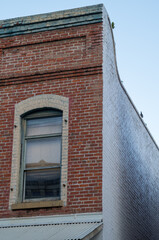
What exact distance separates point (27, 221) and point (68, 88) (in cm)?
336

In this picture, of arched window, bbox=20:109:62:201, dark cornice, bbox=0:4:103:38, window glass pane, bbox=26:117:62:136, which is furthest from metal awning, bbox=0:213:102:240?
dark cornice, bbox=0:4:103:38

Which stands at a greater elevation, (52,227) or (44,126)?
(44,126)

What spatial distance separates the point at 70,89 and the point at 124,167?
10.1 feet

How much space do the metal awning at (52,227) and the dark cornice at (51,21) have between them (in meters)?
4.99

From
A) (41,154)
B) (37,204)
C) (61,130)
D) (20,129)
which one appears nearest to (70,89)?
(61,130)

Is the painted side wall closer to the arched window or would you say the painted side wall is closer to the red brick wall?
the red brick wall

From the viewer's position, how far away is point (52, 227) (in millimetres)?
9914

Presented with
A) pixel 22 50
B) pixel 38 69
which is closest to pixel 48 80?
pixel 38 69

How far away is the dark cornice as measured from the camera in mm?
11836

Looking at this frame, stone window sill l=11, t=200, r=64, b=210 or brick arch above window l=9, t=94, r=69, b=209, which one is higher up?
brick arch above window l=9, t=94, r=69, b=209

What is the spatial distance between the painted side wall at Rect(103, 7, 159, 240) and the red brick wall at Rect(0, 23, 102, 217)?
0.99ft

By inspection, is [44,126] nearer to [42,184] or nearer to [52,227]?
[42,184]

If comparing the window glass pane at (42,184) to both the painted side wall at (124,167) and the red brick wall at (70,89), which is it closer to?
the red brick wall at (70,89)

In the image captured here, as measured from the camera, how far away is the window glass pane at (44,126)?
11.3 meters
